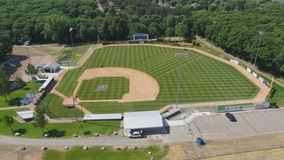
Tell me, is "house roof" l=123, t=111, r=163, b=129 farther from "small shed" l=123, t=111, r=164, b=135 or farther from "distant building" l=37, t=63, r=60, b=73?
"distant building" l=37, t=63, r=60, b=73

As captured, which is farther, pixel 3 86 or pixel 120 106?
pixel 120 106

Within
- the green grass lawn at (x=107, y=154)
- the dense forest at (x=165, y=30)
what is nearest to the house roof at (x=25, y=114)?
the green grass lawn at (x=107, y=154)

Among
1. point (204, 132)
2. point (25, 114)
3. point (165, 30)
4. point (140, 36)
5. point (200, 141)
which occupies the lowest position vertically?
point (204, 132)

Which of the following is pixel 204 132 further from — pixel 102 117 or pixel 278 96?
pixel 278 96

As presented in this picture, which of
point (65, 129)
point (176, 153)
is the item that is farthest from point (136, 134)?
point (65, 129)

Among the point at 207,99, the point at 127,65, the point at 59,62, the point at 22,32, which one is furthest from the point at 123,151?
the point at 22,32
